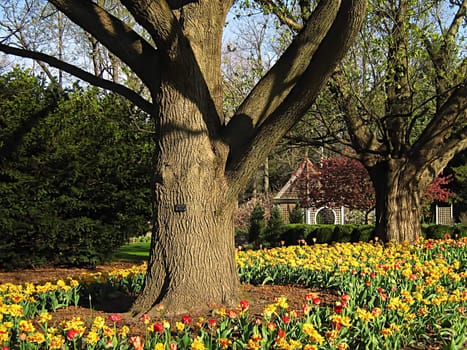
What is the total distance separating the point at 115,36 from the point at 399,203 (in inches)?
271

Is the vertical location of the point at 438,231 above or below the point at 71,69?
below

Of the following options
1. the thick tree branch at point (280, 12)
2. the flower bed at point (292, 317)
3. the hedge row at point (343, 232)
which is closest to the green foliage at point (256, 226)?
the hedge row at point (343, 232)

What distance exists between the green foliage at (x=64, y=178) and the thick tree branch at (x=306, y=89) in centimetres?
756

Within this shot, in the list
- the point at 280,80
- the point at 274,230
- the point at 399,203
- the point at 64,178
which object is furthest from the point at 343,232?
the point at 280,80

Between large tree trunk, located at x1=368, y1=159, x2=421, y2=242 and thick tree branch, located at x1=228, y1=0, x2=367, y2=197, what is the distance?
5.91 meters

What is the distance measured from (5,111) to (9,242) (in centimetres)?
271

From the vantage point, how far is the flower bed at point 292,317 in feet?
11.4

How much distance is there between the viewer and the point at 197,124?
5.12m

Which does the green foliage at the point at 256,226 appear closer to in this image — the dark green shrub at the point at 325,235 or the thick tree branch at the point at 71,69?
the dark green shrub at the point at 325,235

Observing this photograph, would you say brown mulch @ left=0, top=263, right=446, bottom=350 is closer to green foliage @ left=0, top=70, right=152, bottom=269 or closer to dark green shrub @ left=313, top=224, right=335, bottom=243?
green foliage @ left=0, top=70, right=152, bottom=269

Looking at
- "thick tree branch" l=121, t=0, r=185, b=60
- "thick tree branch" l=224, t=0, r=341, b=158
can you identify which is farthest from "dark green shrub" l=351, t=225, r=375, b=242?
"thick tree branch" l=121, t=0, r=185, b=60

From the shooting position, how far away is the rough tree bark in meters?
4.82

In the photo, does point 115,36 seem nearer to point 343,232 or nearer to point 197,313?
point 197,313

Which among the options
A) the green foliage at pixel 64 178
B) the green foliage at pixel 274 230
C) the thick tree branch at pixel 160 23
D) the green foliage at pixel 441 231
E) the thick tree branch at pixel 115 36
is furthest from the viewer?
the green foliage at pixel 274 230
